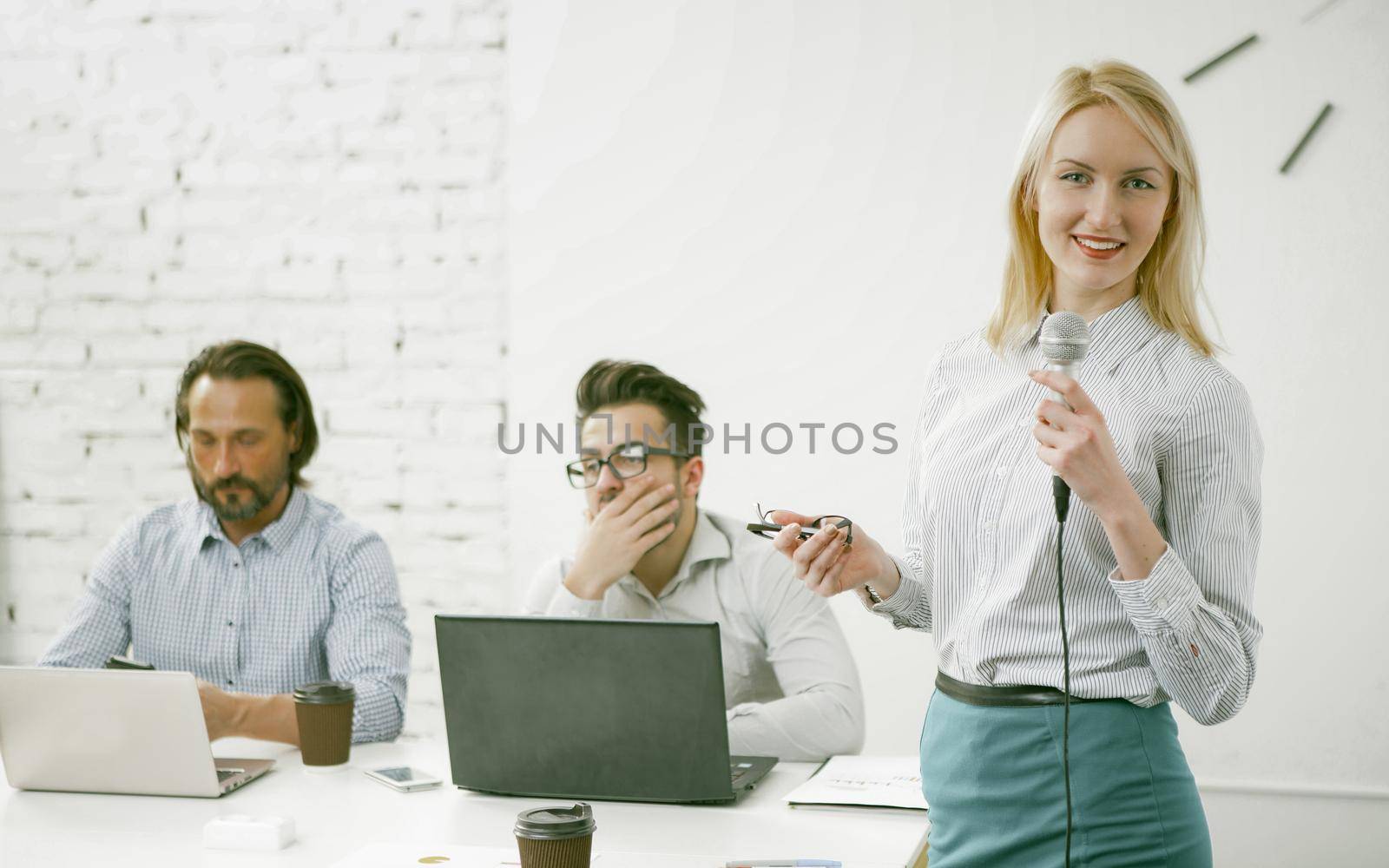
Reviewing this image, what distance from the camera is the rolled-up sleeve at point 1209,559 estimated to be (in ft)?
3.70

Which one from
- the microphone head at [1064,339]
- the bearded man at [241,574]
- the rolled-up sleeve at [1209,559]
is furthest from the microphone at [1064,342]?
the bearded man at [241,574]

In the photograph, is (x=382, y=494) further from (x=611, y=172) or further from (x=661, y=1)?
(x=661, y=1)

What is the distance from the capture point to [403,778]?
1.75 meters

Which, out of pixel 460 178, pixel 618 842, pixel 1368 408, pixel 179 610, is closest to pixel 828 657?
pixel 618 842

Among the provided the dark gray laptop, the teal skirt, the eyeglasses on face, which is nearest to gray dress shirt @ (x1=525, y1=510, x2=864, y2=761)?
the eyeglasses on face

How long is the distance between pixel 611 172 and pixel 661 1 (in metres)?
0.42

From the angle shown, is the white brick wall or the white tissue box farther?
the white brick wall

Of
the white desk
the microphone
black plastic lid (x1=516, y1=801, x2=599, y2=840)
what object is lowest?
the white desk

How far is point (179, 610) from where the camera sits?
2361 mm

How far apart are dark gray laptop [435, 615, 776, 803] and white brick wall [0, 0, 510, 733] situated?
157cm

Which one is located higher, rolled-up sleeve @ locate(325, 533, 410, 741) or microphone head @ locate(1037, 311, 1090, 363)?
microphone head @ locate(1037, 311, 1090, 363)

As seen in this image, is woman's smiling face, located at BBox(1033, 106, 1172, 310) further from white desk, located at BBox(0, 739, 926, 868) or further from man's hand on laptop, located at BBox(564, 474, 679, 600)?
man's hand on laptop, located at BBox(564, 474, 679, 600)

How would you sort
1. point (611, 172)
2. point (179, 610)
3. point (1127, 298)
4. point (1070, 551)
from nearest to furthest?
point (1070, 551), point (1127, 298), point (179, 610), point (611, 172)

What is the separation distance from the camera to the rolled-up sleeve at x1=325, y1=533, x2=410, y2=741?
2.06 meters
